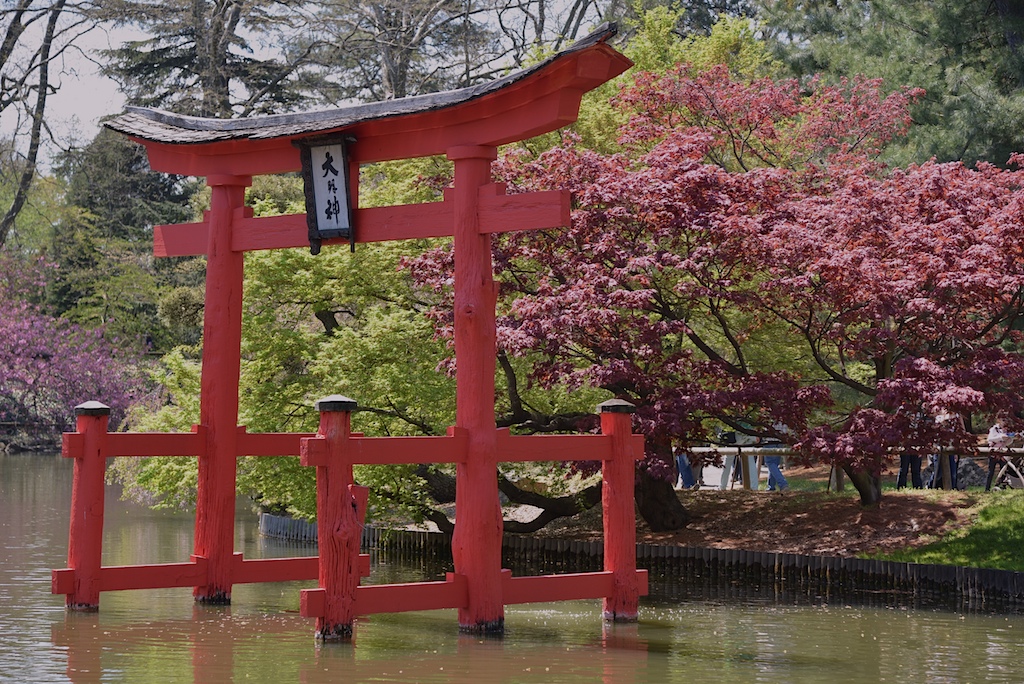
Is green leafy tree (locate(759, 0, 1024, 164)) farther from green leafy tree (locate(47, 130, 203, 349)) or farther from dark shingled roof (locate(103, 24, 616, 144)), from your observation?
green leafy tree (locate(47, 130, 203, 349))

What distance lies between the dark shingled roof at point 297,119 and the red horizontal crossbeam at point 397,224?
0.74 meters

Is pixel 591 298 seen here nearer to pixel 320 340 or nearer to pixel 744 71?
pixel 320 340

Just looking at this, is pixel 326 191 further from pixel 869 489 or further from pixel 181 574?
pixel 869 489

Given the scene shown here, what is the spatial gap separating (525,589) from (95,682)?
340 centimetres

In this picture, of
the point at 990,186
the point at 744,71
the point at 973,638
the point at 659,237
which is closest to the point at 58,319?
the point at 744,71

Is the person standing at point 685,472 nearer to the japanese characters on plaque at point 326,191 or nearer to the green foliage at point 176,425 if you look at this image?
the green foliage at point 176,425

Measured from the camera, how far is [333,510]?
907cm

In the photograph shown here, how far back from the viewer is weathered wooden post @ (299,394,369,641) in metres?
9.02

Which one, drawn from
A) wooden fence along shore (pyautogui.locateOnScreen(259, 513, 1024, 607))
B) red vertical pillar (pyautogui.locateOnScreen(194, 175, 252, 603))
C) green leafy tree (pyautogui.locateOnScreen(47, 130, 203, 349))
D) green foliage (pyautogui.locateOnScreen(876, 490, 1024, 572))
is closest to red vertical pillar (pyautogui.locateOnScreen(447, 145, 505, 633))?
red vertical pillar (pyautogui.locateOnScreen(194, 175, 252, 603))

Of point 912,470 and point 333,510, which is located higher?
point 912,470

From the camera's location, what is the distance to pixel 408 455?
9.43 metres

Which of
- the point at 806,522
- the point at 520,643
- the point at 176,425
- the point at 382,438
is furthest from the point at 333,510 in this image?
the point at 806,522

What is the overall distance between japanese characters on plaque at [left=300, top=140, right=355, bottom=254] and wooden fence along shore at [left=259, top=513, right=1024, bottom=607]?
6.50m

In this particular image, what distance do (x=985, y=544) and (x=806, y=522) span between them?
2364mm
